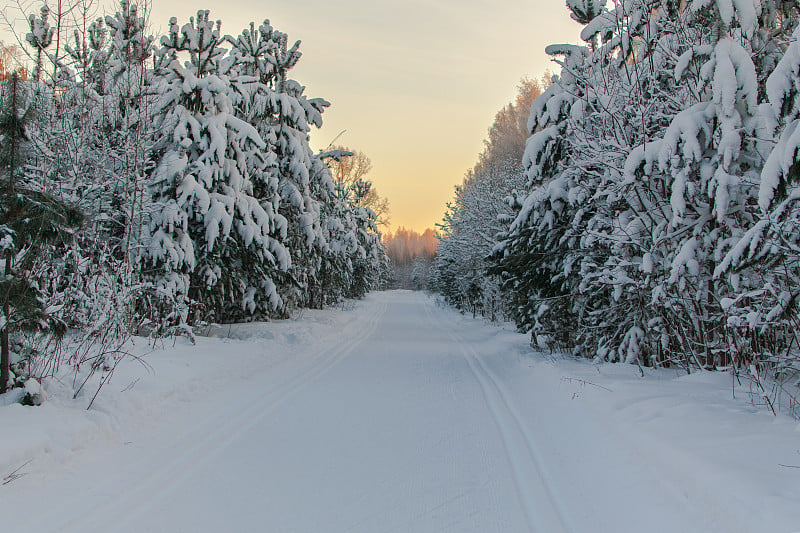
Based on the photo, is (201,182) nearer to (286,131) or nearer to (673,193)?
(286,131)

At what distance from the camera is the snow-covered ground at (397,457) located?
3629 millimetres

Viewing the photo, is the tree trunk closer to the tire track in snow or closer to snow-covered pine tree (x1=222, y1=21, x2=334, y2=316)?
the tire track in snow

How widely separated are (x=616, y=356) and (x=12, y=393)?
Result: 9.35m

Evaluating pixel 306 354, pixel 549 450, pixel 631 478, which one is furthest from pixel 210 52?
pixel 631 478

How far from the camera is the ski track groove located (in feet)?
11.8

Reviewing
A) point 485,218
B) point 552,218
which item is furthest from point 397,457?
point 485,218

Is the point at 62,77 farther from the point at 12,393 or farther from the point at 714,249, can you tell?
the point at 714,249

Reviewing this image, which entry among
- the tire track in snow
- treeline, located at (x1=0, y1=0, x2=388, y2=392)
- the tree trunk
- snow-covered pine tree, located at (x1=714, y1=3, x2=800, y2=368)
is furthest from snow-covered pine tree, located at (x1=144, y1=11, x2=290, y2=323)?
snow-covered pine tree, located at (x1=714, y1=3, x2=800, y2=368)

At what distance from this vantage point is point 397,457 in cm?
511

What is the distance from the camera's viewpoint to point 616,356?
9789 millimetres

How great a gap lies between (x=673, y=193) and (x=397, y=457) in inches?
172

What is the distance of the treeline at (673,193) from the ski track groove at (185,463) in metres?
5.12

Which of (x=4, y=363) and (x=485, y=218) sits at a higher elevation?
(x=485, y=218)

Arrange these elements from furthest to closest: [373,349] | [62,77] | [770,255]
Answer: [373,349]
[62,77]
[770,255]
